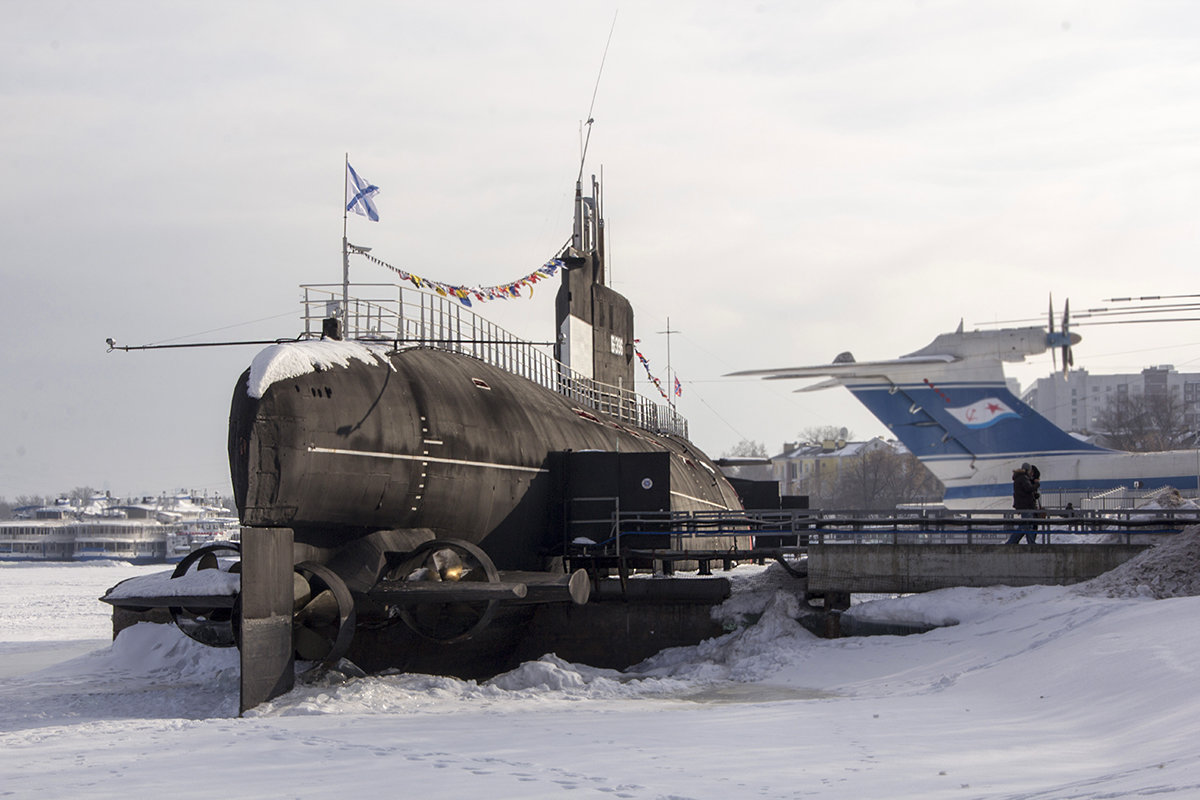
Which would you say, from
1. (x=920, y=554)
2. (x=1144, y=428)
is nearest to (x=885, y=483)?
(x=1144, y=428)

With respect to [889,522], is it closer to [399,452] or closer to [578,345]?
[399,452]

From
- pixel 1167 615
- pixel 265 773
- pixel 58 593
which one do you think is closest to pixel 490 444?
pixel 265 773

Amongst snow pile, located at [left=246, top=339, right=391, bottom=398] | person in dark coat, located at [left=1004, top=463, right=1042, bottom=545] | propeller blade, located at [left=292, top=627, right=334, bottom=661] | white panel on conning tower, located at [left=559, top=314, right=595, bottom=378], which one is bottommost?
propeller blade, located at [left=292, top=627, right=334, bottom=661]

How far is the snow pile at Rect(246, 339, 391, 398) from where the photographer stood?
1434cm

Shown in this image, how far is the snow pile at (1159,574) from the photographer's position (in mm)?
15008

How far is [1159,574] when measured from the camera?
15375 mm

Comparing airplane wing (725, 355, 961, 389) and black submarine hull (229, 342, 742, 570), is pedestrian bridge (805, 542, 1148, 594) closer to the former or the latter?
black submarine hull (229, 342, 742, 570)

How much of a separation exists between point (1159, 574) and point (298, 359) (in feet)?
40.4

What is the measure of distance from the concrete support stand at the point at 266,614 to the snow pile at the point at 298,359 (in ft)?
6.41

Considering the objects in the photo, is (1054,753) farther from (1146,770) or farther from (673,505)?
(673,505)

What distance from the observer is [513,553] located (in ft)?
59.7

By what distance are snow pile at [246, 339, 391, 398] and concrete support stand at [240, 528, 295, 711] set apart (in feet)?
6.41

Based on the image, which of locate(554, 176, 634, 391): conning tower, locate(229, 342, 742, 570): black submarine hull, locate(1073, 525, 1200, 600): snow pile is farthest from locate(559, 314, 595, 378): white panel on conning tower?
locate(1073, 525, 1200, 600): snow pile

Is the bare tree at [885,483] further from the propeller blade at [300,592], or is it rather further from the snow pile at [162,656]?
the propeller blade at [300,592]
